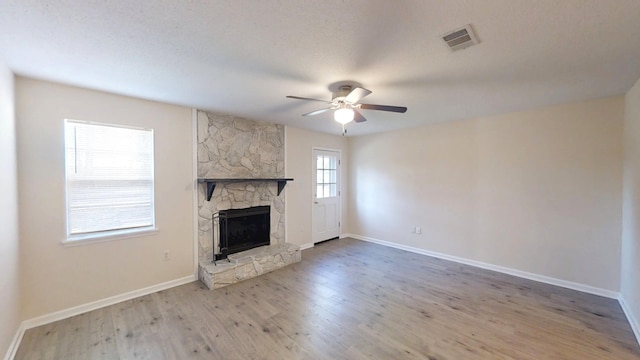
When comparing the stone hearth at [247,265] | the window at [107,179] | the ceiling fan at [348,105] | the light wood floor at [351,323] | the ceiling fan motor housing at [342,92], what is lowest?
the light wood floor at [351,323]

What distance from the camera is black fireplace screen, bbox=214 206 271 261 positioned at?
12.7 ft

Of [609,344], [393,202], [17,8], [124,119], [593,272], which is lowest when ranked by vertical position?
[609,344]

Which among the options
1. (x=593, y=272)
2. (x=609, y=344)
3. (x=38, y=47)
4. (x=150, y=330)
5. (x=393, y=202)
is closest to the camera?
(x=38, y=47)

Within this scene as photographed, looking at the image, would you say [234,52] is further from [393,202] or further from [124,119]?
[393,202]

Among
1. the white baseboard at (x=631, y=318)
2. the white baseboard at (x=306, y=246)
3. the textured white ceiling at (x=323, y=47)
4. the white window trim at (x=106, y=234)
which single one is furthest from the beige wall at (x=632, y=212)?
the white window trim at (x=106, y=234)

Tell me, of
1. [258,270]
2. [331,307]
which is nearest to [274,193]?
[258,270]

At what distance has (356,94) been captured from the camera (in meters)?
2.49

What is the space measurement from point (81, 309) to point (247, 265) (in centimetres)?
181

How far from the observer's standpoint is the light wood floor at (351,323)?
217 centimetres

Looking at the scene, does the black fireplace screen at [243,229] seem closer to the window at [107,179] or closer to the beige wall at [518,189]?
the window at [107,179]

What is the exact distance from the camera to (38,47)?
6.30 ft

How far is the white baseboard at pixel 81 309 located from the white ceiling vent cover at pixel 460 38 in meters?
4.06

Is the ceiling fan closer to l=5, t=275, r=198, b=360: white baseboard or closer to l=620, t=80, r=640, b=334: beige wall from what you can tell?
l=620, t=80, r=640, b=334: beige wall

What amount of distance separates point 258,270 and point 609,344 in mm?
3814
